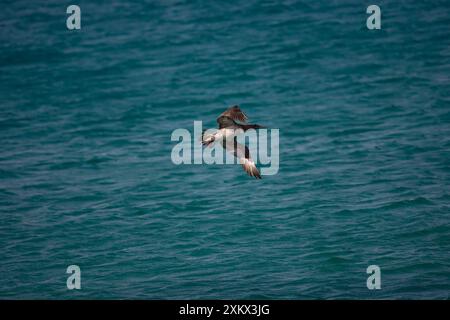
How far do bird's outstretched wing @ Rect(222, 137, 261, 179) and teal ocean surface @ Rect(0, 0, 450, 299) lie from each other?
6.31 ft

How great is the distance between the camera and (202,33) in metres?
28.4

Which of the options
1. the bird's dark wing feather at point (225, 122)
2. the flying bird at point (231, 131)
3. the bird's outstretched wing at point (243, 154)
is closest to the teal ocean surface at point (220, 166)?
the bird's outstretched wing at point (243, 154)

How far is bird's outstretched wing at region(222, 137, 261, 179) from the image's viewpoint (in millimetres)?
16656

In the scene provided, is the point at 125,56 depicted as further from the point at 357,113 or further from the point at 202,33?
the point at 357,113

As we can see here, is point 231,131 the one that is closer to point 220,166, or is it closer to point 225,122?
point 225,122

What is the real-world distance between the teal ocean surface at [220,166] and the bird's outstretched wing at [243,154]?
1922 millimetres

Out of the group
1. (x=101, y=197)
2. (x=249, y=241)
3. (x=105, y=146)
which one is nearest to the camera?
(x=249, y=241)

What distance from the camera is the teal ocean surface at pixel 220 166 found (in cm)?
Result: 1812

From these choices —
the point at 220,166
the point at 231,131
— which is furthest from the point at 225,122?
the point at 220,166

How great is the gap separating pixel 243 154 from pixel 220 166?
5.80 metres

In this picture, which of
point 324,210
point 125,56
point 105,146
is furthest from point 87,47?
point 324,210

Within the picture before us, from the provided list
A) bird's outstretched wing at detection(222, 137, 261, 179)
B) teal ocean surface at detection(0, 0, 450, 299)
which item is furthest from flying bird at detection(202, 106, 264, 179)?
teal ocean surface at detection(0, 0, 450, 299)

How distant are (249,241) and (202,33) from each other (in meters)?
10.4

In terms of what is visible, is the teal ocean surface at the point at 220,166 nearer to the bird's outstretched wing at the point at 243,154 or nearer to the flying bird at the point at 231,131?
the bird's outstretched wing at the point at 243,154
